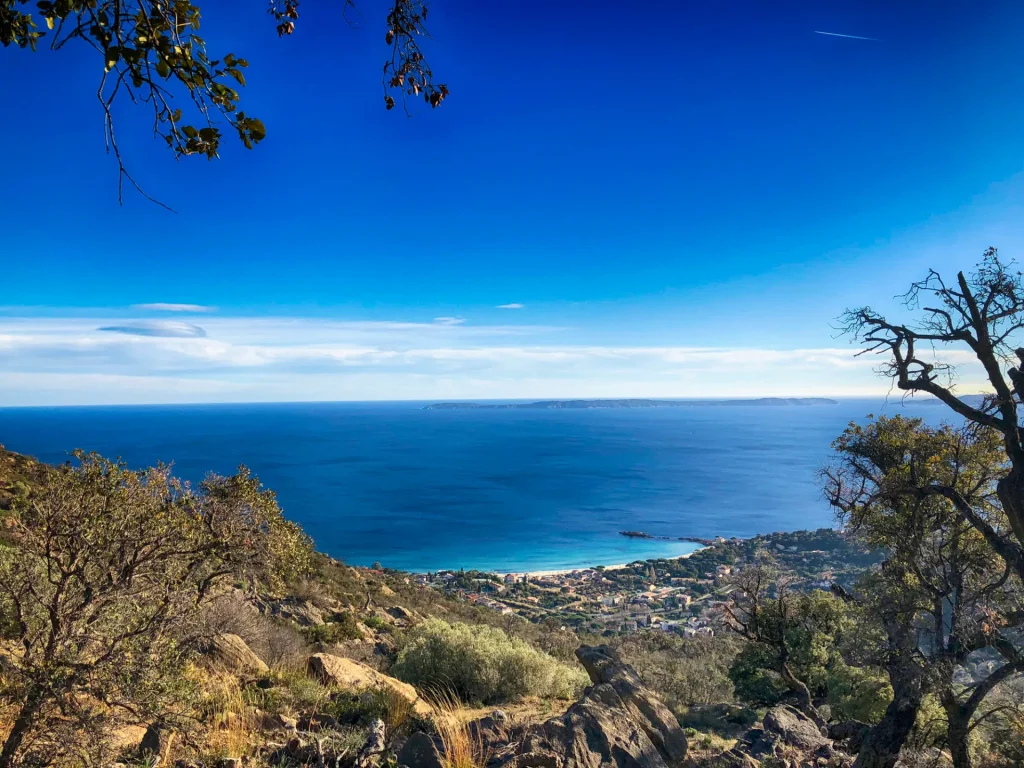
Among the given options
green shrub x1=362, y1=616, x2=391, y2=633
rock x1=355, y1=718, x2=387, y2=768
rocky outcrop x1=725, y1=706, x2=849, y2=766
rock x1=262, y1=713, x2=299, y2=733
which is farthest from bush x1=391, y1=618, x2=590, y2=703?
green shrub x1=362, y1=616, x2=391, y2=633

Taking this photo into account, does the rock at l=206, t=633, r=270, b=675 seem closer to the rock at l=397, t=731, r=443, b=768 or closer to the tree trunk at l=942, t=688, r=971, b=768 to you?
the rock at l=397, t=731, r=443, b=768

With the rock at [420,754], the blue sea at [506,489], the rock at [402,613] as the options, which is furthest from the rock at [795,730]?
the rock at [402,613]

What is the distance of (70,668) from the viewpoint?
4.04m

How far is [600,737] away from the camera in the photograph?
524 cm

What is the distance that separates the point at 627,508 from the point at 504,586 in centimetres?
3614

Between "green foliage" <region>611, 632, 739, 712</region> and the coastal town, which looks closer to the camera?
"green foliage" <region>611, 632, 739, 712</region>

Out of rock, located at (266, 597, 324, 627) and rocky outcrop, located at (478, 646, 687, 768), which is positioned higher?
rocky outcrop, located at (478, 646, 687, 768)

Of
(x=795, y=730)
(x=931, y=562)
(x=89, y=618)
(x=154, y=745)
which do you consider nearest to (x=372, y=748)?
(x=154, y=745)

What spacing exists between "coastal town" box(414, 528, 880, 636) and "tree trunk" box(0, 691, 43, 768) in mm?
28829

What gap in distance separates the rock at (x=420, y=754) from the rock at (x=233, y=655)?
538cm

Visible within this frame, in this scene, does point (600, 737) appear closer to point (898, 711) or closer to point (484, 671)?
point (484, 671)

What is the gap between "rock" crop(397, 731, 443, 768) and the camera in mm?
4770

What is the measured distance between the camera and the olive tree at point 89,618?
406 cm

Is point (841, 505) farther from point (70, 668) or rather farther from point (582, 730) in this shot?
point (70, 668)
